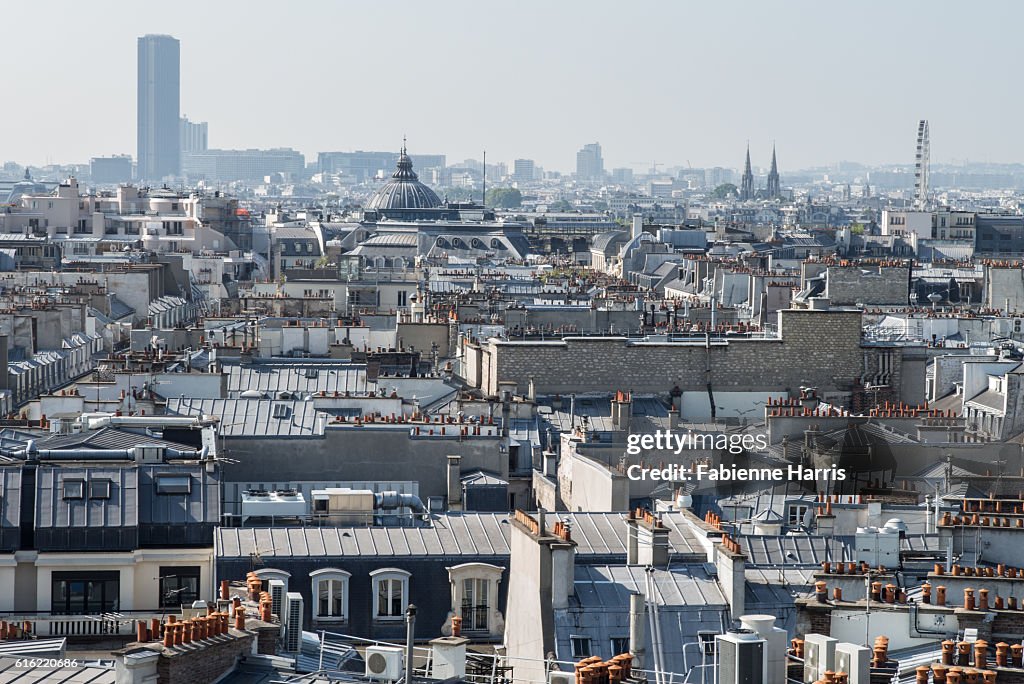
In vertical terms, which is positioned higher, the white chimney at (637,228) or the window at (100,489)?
the white chimney at (637,228)

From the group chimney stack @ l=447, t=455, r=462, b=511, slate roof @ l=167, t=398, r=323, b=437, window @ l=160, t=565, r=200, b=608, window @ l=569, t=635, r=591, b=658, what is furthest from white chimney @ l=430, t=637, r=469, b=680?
slate roof @ l=167, t=398, r=323, b=437

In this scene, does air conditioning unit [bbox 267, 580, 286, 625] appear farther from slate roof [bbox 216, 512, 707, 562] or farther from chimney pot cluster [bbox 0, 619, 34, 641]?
slate roof [bbox 216, 512, 707, 562]

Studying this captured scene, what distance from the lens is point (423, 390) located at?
37.8m

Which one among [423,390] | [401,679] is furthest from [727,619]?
[423,390]

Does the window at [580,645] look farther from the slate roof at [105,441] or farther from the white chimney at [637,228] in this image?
the white chimney at [637,228]

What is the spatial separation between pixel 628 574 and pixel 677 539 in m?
1.56

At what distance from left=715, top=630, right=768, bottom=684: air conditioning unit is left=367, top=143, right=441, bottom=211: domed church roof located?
14189cm

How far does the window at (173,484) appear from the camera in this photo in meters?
25.5

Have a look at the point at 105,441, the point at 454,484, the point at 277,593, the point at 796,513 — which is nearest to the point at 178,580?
the point at 105,441

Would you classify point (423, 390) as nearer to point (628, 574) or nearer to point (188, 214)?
point (628, 574)

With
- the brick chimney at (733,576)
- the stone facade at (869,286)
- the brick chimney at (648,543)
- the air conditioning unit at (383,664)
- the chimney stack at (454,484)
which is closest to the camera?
the air conditioning unit at (383,664)

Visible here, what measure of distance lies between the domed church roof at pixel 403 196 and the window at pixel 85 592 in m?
134

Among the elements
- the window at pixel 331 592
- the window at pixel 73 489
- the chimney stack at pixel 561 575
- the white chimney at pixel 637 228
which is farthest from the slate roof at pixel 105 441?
the white chimney at pixel 637 228

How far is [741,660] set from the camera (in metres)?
16.5
